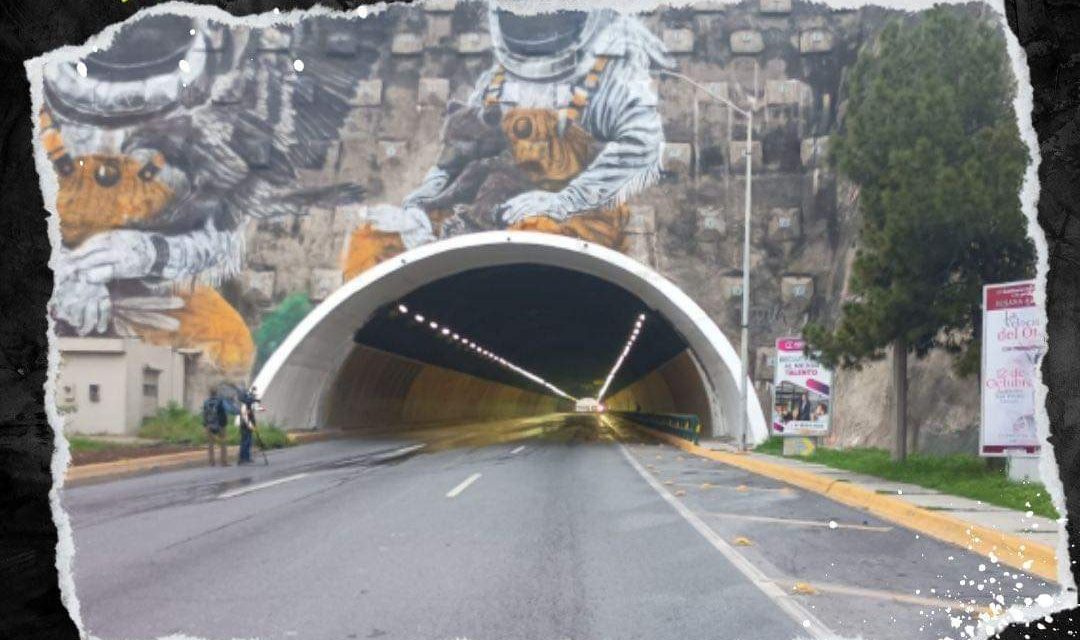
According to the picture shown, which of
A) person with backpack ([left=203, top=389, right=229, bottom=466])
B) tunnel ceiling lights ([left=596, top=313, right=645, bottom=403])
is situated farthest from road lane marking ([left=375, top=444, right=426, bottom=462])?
tunnel ceiling lights ([left=596, top=313, right=645, bottom=403])

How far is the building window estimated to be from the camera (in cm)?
1155

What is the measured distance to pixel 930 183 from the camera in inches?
421

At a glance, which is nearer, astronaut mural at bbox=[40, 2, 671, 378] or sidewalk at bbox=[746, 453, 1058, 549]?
sidewalk at bbox=[746, 453, 1058, 549]

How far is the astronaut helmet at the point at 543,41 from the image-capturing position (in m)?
16.1

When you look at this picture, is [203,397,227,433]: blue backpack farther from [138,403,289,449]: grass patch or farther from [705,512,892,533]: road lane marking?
[705,512,892,533]: road lane marking

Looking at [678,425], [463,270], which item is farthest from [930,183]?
[678,425]

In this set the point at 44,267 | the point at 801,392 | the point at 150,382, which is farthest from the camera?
the point at 801,392

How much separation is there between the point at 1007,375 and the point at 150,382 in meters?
10.8

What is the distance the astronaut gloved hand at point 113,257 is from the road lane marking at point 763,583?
1400 cm

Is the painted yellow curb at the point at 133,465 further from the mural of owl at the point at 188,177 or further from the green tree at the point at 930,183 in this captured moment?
the green tree at the point at 930,183

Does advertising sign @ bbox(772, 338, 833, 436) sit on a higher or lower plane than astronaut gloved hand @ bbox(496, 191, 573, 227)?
lower

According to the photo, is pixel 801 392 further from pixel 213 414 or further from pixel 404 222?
pixel 213 414

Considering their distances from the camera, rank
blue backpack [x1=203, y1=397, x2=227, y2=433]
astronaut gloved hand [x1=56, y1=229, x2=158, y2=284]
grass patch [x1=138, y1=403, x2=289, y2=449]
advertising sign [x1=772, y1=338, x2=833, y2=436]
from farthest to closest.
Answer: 1. advertising sign [x1=772, y1=338, x2=833, y2=436]
2. astronaut gloved hand [x1=56, y1=229, x2=158, y2=284]
3. blue backpack [x1=203, y1=397, x2=227, y2=433]
4. grass patch [x1=138, y1=403, x2=289, y2=449]

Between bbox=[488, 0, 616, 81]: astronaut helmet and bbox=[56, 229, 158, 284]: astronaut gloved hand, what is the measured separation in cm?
975
